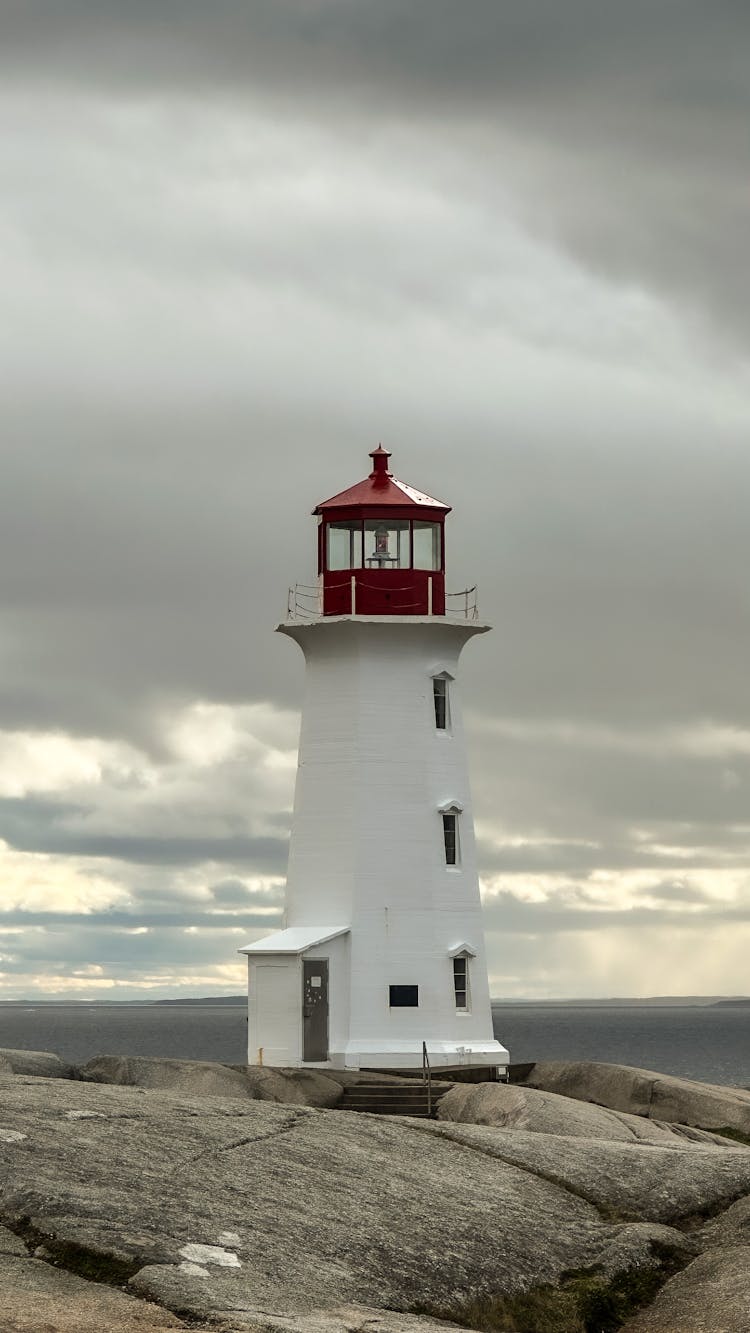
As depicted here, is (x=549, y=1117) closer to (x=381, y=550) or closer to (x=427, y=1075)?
(x=427, y=1075)

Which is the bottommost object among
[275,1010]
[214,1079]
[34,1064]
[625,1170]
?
[625,1170]

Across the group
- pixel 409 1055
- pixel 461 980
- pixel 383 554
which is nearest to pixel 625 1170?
pixel 409 1055

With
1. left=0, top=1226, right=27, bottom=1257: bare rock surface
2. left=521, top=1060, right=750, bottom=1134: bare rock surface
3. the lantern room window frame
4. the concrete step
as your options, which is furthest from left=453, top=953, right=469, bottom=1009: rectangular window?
left=0, top=1226, right=27, bottom=1257: bare rock surface

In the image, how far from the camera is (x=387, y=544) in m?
38.3

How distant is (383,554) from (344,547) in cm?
86

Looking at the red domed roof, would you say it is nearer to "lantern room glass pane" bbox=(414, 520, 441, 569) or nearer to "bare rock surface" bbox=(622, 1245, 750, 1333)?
"lantern room glass pane" bbox=(414, 520, 441, 569)

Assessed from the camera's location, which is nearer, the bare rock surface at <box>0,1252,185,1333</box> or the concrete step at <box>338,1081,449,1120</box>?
the bare rock surface at <box>0,1252,185,1333</box>

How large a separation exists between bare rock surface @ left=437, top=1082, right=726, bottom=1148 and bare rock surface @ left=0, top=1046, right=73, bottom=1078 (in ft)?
21.9

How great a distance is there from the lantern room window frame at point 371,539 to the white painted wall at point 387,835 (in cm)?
154

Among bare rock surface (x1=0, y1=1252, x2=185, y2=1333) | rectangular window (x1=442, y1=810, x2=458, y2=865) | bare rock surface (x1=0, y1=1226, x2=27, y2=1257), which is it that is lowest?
bare rock surface (x1=0, y1=1252, x2=185, y2=1333)

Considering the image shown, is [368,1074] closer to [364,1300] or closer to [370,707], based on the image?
[370,707]

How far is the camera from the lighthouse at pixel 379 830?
1422 inches

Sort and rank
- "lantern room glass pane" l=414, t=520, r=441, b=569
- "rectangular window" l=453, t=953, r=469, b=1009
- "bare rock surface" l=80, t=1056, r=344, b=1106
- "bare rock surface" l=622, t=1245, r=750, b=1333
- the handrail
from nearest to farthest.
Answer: "bare rock surface" l=622, t=1245, r=750, b=1333, "bare rock surface" l=80, t=1056, r=344, b=1106, the handrail, "rectangular window" l=453, t=953, r=469, b=1009, "lantern room glass pane" l=414, t=520, r=441, b=569

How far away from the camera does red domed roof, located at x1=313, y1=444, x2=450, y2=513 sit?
38.2 meters
